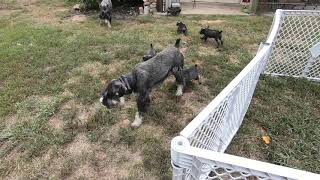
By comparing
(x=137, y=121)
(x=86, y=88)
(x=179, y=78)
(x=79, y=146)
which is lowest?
(x=79, y=146)

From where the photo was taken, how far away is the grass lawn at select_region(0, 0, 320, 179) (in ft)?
14.6

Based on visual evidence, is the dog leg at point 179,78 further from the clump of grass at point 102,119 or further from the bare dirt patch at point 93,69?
the bare dirt patch at point 93,69

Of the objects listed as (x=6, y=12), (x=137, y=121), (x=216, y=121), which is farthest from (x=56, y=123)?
(x=6, y=12)

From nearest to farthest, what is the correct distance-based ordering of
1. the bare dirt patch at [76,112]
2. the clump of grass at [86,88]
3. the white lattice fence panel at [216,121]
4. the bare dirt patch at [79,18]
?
the white lattice fence panel at [216,121]
the bare dirt patch at [76,112]
the clump of grass at [86,88]
the bare dirt patch at [79,18]

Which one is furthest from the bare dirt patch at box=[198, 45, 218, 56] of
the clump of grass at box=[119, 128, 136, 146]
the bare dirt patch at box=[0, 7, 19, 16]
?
the bare dirt patch at box=[0, 7, 19, 16]

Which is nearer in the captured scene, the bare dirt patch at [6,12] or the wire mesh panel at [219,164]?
the wire mesh panel at [219,164]

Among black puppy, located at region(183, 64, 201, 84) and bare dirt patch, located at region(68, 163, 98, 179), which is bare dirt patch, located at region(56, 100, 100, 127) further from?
black puppy, located at region(183, 64, 201, 84)

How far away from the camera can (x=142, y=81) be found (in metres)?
4.73

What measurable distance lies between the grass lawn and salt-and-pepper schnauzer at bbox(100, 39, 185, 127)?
1.80 ft

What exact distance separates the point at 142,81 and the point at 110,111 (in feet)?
3.66

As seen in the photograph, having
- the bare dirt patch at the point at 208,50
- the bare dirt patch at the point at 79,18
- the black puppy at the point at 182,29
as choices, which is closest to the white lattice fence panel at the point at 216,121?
the bare dirt patch at the point at 208,50

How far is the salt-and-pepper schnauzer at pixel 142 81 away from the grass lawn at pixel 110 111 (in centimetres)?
55

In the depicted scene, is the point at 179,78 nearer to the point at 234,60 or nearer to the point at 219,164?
the point at 234,60

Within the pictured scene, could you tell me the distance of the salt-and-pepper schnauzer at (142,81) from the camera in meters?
4.39
